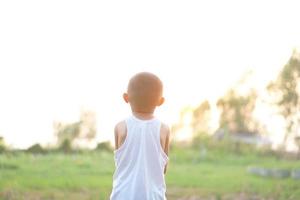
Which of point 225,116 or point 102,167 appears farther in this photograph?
point 225,116

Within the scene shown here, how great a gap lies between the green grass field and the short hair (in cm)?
241

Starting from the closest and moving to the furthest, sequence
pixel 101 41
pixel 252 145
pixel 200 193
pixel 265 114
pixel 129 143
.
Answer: pixel 129 143 → pixel 200 193 → pixel 101 41 → pixel 265 114 → pixel 252 145

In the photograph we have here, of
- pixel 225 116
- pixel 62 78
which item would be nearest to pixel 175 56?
pixel 62 78

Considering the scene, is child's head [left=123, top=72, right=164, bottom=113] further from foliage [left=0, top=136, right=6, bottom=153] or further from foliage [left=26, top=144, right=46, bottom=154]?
foliage [left=26, top=144, right=46, bottom=154]

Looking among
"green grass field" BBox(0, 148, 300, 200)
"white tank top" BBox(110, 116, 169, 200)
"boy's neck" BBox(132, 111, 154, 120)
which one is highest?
"boy's neck" BBox(132, 111, 154, 120)

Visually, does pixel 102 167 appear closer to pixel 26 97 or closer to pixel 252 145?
pixel 26 97

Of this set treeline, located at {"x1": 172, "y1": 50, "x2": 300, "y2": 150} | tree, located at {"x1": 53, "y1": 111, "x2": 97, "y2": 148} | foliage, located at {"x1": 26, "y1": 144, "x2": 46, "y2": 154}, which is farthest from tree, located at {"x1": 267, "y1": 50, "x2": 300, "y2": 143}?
foliage, located at {"x1": 26, "y1": 144, "x2": 46, "y2": 154}

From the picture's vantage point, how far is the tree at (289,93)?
5.94 meters

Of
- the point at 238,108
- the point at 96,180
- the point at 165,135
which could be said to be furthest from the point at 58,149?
the point at 165,135

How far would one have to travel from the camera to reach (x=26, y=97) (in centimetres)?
493

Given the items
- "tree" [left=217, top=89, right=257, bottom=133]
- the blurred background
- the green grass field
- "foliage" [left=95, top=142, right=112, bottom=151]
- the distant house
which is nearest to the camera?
the green grass field

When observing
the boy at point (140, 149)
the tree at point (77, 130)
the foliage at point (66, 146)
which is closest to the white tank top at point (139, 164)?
the boy at point (140, 149)

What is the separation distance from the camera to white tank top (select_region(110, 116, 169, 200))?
6.58ft

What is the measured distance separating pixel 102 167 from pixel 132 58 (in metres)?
0.89
